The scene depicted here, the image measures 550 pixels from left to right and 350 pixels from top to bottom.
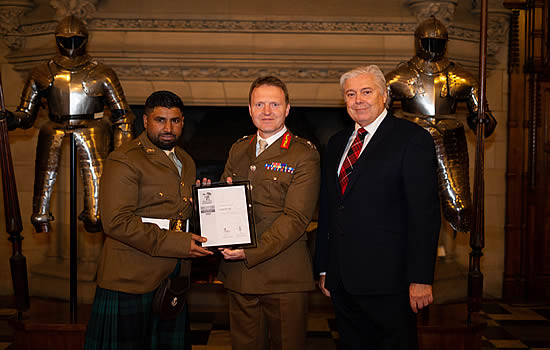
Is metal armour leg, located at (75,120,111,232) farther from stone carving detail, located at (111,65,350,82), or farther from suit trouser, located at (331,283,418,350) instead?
suit trouser, located at (331,283,418,350)

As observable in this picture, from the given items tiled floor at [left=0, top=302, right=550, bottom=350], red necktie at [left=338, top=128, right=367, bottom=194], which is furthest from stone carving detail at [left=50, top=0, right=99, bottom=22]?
red necktie at [left=338, top=128, right=367, bottom=194]

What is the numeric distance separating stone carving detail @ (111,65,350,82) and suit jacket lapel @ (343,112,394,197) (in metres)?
2.58

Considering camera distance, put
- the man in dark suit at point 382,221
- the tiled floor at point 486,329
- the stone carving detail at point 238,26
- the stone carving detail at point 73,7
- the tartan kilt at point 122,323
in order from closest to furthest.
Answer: the man in dark suit at point 382,221 < the tartan kilt at point 122,323 < the tiled floor at point 486,329 < the stone carving detail at point 73,7 < the stone carving detail at point 238,26

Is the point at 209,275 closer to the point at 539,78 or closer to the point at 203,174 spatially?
the point at 203,174

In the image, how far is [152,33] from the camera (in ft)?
15.3

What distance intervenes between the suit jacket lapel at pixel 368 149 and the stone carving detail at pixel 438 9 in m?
2.74

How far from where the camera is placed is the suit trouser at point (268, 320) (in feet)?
7.65

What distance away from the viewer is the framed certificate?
228 centimetres

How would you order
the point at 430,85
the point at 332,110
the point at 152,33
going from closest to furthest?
1. the point at 430,85
2. the point at 152,33
3. the point at 332,110

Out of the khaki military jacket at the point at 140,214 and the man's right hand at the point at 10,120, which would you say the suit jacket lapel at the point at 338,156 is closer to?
the khaki military jacket at the point at 140,214

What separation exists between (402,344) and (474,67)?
3420mm

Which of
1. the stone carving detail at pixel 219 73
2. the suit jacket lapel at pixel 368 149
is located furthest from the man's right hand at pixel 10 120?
the suit jacket lapel at pixel 368 149

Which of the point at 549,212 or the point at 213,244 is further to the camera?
the point at 549,212

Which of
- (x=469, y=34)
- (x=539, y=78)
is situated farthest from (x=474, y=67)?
(x=539, y=78)
